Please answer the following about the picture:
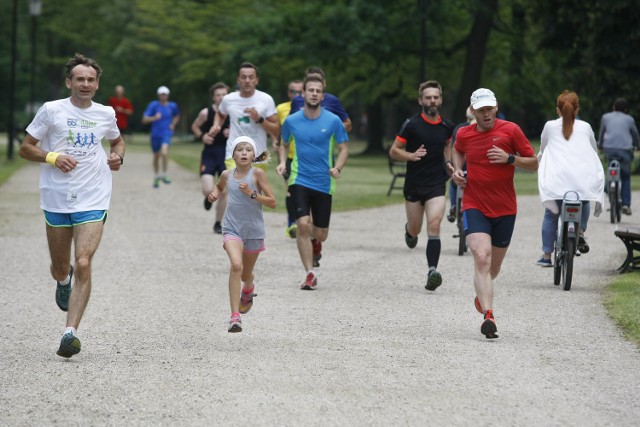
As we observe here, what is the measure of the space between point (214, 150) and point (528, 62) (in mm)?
27253

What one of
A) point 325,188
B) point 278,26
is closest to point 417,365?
point 325,188

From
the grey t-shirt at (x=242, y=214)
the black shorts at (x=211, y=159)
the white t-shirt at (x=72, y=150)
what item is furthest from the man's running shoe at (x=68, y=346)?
the black shorts at (x=211, y=159)

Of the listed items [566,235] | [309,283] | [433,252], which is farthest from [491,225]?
[566,235]

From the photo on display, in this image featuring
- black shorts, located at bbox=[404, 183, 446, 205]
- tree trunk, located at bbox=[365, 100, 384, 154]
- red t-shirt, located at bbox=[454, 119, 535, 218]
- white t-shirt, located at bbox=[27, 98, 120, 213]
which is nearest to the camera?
white t-shirt, located at bbox=[27, 98, 120, 213]

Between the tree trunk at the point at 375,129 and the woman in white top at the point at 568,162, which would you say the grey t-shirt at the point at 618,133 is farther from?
the tree trunk at the point at 375,129

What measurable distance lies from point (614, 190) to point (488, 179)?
1020 cm

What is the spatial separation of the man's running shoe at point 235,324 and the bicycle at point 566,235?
13.0 feet

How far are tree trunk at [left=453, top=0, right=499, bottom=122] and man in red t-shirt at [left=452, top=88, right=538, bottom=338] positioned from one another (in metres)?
30.1

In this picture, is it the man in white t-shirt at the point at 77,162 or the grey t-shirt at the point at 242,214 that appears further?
the grey t-shirt at the point at 242,214

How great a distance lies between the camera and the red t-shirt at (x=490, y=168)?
33.0ft

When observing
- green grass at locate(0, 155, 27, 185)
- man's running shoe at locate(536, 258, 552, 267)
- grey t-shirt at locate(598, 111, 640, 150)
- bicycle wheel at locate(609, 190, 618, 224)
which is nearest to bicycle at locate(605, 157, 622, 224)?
bicycle wheel at locate(609, 190, 618, 224)

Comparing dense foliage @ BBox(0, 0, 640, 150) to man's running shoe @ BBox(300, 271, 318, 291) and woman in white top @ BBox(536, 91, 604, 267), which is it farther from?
man's running shoe @ BBox(300, 271, 318, 291)

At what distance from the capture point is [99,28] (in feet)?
267

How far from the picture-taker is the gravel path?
23.3ft
